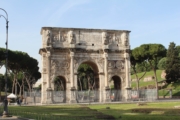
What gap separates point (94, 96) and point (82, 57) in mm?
6322

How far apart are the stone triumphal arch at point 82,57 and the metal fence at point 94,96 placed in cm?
16

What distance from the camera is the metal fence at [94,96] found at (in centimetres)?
4375

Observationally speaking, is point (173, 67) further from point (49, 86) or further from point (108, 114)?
point (108, 114)

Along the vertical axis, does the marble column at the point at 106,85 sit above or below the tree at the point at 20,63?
below

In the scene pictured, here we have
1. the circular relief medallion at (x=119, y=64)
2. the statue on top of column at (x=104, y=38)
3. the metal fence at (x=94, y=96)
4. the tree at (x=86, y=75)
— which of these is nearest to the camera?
the metal fence at (x=94, y=96)

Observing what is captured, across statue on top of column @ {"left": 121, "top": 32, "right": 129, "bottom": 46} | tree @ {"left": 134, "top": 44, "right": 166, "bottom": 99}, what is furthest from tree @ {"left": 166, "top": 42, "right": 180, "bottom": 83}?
statue on top of column @ {"left": 121, "top": 32, "right": 129, "bottom": 46}

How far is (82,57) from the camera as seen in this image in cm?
4594

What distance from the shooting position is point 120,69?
47.5 m

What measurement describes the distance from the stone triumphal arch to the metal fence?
16 cm

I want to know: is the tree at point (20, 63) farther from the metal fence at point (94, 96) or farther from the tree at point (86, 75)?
the tree at point (86, 75)

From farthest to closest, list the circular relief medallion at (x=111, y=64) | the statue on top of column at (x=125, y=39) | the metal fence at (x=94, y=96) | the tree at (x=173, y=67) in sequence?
the tree at (x=173, y=67)
the statue on top of column at (x=125, y=39)
the circular relief medallion at (x=111, y=64)
the metal fence at (x=94, y=96)

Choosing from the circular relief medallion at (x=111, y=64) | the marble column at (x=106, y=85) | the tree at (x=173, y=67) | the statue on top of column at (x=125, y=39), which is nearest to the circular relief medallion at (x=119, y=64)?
the circular relief medallion at (x=111, y=64)

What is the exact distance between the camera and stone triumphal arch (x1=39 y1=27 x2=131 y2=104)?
44.0m

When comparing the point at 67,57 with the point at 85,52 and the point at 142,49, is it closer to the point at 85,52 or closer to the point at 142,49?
the point at 85,52
